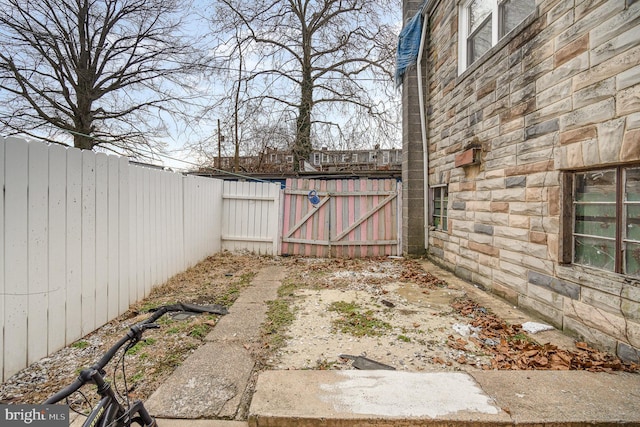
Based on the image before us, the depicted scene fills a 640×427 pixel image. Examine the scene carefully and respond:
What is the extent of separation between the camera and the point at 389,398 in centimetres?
196

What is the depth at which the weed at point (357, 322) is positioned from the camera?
3133 mm

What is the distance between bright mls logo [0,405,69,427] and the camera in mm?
1118

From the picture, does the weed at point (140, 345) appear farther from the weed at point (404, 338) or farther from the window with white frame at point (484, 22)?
the window with white frame at point (484, 22)

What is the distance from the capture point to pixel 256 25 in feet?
36.3

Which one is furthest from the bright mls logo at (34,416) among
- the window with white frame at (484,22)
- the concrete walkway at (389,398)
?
the window with white frame at (484,22)

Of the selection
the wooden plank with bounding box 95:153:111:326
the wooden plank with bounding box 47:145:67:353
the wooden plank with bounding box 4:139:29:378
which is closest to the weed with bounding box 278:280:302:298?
the wooden plank with bounding box 95:153:111:326

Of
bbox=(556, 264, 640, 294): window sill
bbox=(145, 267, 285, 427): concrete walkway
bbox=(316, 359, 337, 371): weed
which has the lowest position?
bbox=(145, 267, 285, 427): concrete walkway

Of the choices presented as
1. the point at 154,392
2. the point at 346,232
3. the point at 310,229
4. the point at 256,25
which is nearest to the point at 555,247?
the point at 154,392

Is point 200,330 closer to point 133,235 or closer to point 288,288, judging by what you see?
point 133,235

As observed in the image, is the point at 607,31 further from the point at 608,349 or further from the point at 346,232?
the point at 346,232

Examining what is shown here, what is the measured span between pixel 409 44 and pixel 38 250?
7.09m

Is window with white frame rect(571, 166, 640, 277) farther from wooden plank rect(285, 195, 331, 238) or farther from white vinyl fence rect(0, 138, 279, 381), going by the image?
wooden plank rect(285, 195, 331, 238)

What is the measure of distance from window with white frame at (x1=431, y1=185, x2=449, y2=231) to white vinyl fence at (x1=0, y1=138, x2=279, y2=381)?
15.8 ft

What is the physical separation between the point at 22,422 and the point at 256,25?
40.9 feet
